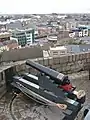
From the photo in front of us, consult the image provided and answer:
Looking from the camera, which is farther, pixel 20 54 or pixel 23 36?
pixel 23 36

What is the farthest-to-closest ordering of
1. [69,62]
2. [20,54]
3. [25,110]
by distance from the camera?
[20,54] < [69,62] < [25,110]

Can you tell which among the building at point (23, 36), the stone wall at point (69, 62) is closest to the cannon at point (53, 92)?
the stone wall at point (69, 62)

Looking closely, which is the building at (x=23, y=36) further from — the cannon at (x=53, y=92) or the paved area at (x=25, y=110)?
the cannon at (x=53, y=92)

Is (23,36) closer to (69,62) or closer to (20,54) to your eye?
(20,54)

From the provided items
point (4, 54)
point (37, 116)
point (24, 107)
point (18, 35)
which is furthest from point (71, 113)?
point (18, 35)

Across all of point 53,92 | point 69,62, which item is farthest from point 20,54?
point 53,92

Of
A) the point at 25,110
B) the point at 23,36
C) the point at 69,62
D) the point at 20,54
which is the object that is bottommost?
the point at 23,36

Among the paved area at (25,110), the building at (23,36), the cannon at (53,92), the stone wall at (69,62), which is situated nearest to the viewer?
the cannon at (53,92)
